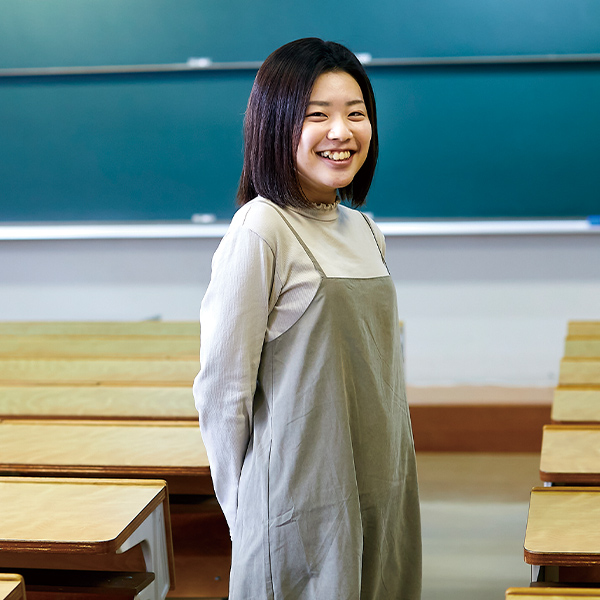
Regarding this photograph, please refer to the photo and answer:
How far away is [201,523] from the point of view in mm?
1872

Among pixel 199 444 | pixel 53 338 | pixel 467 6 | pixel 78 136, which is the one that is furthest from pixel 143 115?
pixel 199 444

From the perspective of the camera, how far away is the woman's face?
Result: 1.26 metres

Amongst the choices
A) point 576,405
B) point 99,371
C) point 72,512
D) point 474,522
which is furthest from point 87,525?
point 474,522

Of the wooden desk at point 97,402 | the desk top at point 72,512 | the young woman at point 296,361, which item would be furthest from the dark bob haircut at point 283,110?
the wooden desk at point 97,402

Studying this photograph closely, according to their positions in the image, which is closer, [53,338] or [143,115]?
[53,338]

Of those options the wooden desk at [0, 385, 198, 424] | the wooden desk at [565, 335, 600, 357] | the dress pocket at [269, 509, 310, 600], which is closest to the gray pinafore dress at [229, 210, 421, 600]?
the dress pocket at [269, 509, 310, 600]

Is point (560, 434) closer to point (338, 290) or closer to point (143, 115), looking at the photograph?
point (338, 290)

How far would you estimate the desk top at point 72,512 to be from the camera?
127cm

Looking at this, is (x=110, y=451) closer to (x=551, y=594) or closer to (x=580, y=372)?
(x=551, y=594)

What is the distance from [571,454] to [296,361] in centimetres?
83

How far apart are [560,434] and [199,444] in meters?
0.91

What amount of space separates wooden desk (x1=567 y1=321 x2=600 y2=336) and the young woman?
199 cm

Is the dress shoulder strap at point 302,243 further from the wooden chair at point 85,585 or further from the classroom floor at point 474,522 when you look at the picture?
the classroom floor at point 474,522

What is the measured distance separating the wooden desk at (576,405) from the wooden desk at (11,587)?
4.66 feet
